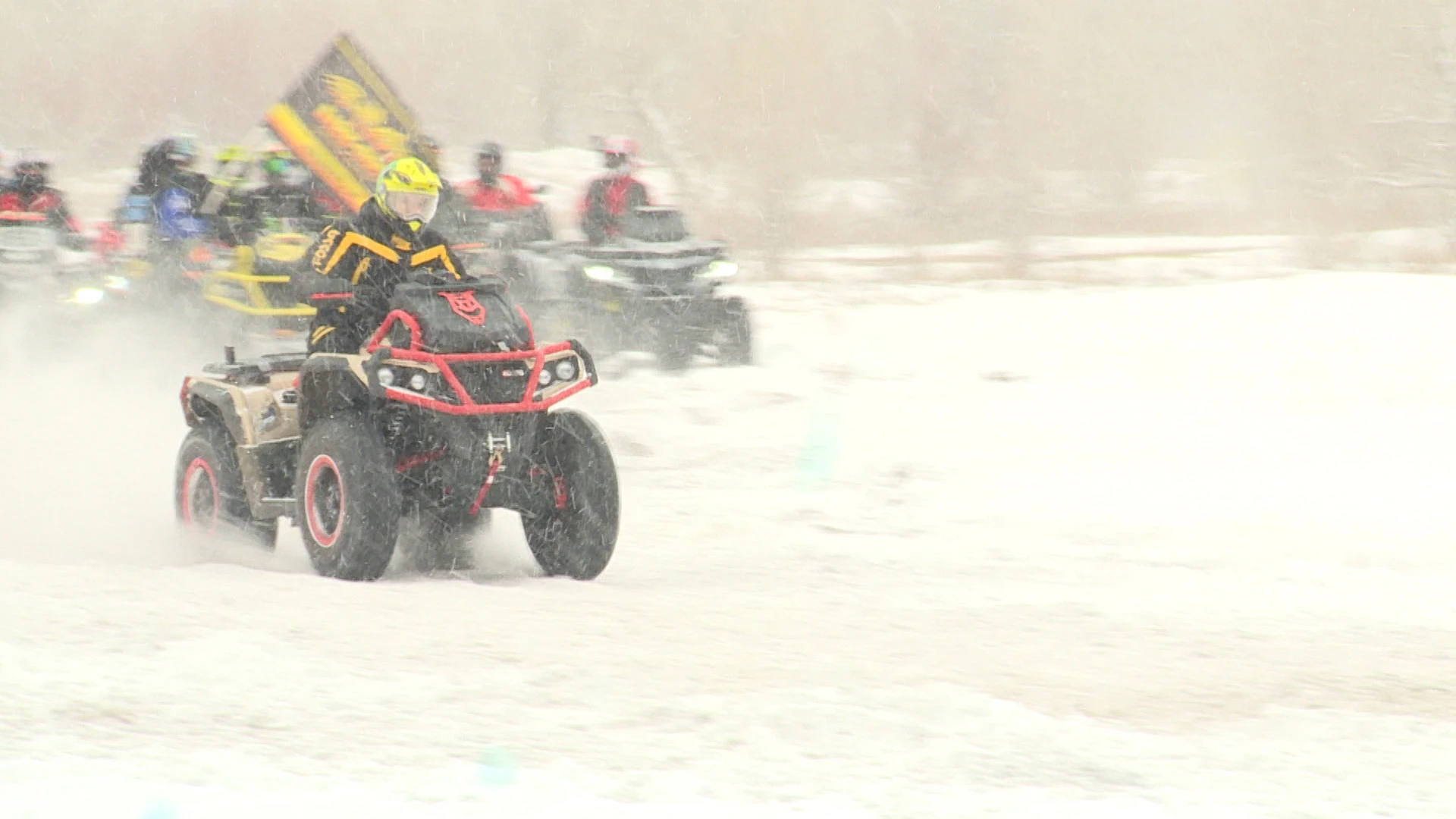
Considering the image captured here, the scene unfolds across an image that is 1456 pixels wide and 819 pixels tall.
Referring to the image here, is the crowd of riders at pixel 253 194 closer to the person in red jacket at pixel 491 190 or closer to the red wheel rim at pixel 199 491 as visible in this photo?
the person in red jacket at pixel 491 190

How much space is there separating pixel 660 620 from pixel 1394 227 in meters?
31.5

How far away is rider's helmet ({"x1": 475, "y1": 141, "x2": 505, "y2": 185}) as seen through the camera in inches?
643

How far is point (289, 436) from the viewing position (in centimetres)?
775

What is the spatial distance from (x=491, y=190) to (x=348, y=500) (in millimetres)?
10079

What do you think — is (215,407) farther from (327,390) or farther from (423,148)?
(423,148)

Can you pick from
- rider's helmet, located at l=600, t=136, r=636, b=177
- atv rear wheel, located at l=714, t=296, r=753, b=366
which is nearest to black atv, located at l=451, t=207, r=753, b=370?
atv rear wheel, located at l=714, t=296, r=753, b=366

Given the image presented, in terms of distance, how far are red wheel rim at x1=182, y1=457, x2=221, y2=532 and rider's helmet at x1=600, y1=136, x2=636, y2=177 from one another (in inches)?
348

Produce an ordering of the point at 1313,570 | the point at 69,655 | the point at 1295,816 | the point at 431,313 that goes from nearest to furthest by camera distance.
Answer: the point at 1295,816
the point at 69,655
the point at 431,313
the point at 1313,570

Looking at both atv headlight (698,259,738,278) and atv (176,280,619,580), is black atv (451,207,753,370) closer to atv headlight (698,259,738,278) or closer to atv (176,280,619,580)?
atv headlight (698,259,738,278)

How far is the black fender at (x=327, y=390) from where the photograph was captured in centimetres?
703

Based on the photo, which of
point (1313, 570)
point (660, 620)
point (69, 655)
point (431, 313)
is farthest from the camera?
point (1313, 570)

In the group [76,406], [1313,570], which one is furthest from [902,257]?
[1313,570]

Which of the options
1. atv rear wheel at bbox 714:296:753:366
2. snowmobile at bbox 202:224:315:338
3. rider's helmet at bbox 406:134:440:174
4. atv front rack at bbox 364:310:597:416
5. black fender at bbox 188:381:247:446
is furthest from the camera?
rider's helmet at bbox 406:134:440:174

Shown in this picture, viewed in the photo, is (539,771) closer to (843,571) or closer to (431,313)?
(431,313)
